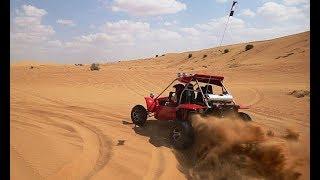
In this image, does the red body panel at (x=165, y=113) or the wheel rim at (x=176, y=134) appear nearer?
the wheel rim at (x=176, y=134)

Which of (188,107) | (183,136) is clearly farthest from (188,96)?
(183,136)

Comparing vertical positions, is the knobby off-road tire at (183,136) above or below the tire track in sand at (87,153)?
above

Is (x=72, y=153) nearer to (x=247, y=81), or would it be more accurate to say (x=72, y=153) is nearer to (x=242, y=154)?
(x=242, y=154)

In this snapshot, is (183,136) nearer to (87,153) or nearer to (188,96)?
(188,96)

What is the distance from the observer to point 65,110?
12.8 meters

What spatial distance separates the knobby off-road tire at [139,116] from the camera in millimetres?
9898

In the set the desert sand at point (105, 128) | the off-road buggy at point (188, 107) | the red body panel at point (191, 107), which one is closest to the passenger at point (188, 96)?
the off-road buggy at point (188, 107)

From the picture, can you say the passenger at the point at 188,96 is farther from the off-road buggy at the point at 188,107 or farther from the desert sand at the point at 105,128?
the desert sand at the point at 105,128

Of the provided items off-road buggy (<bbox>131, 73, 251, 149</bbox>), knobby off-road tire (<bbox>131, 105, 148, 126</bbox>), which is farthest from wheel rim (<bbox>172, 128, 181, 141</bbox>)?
knobby off-road tire (<bbox>131, 105, 148, 126</bbox>)

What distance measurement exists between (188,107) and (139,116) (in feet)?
7.42

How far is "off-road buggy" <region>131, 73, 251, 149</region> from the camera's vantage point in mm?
7559

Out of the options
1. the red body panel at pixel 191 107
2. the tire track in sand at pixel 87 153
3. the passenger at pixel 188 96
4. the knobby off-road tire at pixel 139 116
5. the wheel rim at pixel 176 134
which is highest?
the passenger at pixel 188 96

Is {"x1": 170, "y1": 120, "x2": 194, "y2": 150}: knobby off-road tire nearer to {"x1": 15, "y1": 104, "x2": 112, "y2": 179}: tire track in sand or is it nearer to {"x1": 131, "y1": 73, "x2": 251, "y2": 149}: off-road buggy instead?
{"x1": 131, "y1": 73, "x2": 251, "y2": 149}: off-road buggy
